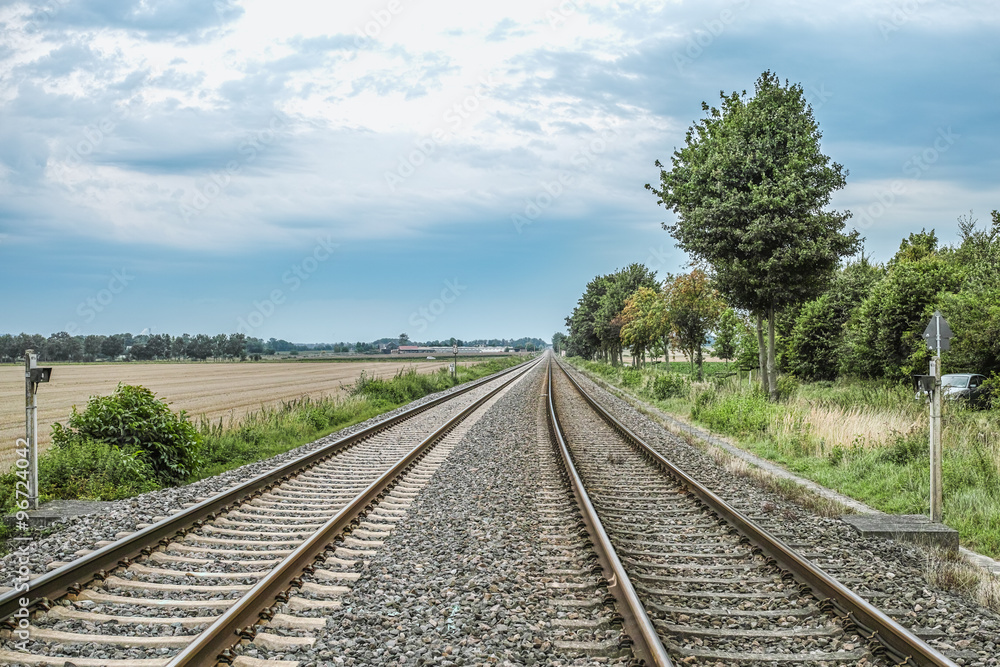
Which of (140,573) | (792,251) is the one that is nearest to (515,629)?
(140,573)

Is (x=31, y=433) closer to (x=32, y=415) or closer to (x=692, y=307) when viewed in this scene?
(x=32, y=415)

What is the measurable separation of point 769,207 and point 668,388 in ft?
35.3

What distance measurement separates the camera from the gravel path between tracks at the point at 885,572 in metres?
4.55

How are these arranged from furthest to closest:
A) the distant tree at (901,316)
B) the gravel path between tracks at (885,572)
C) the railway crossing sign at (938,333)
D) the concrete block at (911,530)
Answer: the distant tree at (901,316), the railway crossing sign at (938,333), the concrete block at (911,530), the gravel path between tracks at (885,572)

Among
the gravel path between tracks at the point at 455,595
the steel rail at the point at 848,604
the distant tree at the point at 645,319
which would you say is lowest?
the gravel path between tracks at the point at 455,595

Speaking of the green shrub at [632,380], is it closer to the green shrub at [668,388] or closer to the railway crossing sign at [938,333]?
the green shrub at [668,388]

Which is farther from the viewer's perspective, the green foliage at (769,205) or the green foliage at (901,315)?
the green foliage at (901,315)

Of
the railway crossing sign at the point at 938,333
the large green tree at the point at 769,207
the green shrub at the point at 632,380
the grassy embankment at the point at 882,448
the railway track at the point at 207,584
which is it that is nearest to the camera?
the railway track at the point at 207,584

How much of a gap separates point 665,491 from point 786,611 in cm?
465

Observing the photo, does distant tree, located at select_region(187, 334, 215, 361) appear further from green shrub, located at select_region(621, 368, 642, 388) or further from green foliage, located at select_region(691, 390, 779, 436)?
green foliage, located at select_region(691, 390, 779, 436)

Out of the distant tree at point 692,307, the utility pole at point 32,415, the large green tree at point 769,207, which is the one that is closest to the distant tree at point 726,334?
the distant tree at point 692,307

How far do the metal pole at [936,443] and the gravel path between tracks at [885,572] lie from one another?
1.10 meters

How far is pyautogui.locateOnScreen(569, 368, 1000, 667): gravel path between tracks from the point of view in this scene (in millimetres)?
4551

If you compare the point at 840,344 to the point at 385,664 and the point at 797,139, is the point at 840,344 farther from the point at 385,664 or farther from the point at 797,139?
the point at 385,664
